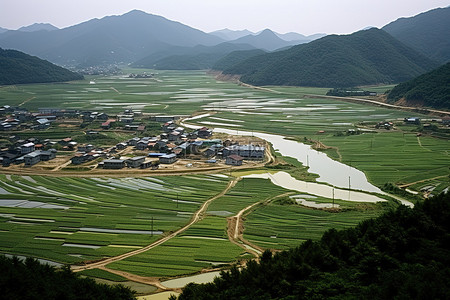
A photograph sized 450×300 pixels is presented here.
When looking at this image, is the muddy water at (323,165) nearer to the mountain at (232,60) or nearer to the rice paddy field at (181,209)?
the rice paddy field at (181,209)

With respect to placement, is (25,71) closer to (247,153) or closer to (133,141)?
(133,141)

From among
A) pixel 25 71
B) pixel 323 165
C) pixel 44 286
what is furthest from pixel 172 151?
pixel 25 71

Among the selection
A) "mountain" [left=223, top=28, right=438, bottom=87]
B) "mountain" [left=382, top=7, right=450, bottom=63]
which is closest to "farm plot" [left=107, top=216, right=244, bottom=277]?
"mountain" [left=223, top=28, right=438, bottom=87]

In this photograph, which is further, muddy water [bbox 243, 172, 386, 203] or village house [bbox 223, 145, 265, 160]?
village house [bbox 223, 145, 265, 160]

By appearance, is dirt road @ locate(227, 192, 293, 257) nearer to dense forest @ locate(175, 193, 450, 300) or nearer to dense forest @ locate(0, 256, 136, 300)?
dense forest @ locate(175, 193, 450, 300)

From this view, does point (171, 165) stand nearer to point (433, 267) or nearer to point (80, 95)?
point (433, 267)

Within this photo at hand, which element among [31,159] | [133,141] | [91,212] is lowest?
[91,212]
